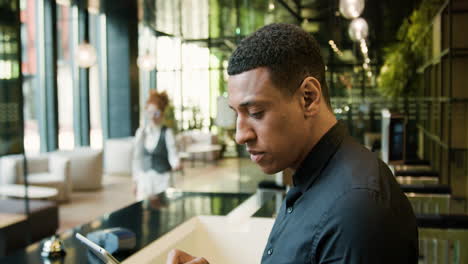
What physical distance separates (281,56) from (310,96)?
0.30 ft

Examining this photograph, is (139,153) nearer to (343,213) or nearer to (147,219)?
(147,219)

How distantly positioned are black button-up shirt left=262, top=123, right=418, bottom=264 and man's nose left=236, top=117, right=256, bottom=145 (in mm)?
110

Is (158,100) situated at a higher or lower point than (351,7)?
lower

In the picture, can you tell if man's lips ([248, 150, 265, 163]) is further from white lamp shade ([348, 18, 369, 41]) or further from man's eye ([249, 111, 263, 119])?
white lamp shade ([348, 18, 369, 41])

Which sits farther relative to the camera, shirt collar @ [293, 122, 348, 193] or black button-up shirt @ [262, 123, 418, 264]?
shirt collar @ [293, 122, 348, 193]

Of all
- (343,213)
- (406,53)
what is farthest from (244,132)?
(406,53)

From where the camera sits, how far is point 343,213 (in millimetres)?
826

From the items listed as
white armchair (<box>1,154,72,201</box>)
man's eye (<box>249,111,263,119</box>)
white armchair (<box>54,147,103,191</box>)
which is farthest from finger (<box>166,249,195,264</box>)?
white armchair (<box>54,147,103,191</box>)

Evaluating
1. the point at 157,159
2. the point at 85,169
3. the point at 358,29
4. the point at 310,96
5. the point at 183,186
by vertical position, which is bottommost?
the point at 183,186

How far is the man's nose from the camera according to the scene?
0.99 metres

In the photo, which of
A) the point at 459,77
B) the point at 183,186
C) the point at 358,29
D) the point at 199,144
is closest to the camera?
the point at 459,77

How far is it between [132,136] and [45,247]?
11.3 meters

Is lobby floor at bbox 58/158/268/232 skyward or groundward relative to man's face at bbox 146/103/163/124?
groundward

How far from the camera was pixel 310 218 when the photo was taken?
34.6 inches
